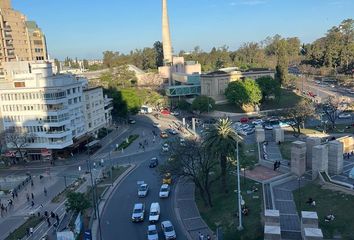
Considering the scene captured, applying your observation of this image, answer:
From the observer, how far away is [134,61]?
180875mm

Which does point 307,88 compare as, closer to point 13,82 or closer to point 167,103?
point 167,103

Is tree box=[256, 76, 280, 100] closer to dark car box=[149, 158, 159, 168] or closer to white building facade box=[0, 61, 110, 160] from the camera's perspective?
dark car box=[149, 158, 159, 168]

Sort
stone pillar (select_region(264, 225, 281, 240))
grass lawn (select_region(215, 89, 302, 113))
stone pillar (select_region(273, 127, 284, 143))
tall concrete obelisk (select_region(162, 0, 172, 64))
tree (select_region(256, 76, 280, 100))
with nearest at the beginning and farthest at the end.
A: stone pillar (select_region(264, 225, 281, 240))
stone pillar (select_region(273, 127, 284, 143))
tree (select_region(256, 76, 280, 100))
grass lawn (select_region(215, 89, 302, 113))
tall concrete obelisk (select_region(162, 0, 172, 64))

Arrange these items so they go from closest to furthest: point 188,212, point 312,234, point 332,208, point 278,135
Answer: point 312,234
point 332,208
point 188,212
point 278,135

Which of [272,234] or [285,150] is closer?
[272,234]

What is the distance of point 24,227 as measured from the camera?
1592 inches

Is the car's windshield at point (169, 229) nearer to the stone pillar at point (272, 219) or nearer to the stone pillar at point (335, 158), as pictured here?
the stone pillar at point (272, 219)

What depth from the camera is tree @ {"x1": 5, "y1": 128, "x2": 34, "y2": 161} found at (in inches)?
2566

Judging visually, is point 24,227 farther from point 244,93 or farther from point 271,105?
point 271,105

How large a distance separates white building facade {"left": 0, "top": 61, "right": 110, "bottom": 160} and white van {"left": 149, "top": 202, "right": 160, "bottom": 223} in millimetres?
30502

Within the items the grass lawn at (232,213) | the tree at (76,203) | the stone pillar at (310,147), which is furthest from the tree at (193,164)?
the stone pillar at (310,147)

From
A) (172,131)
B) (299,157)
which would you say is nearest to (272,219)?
(299,157)

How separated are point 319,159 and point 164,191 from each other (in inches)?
733

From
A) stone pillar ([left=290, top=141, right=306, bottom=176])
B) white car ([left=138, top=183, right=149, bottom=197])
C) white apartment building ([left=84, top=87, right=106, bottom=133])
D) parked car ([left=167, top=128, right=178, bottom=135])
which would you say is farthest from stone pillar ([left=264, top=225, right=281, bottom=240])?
white apartment building ([left=84, top=87, right=106, bottom=133])
